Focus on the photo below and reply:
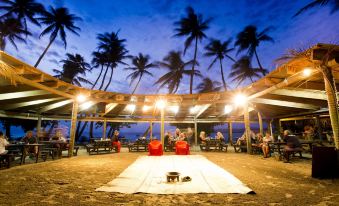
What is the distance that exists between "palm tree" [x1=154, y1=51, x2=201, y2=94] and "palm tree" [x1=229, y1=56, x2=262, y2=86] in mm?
5032

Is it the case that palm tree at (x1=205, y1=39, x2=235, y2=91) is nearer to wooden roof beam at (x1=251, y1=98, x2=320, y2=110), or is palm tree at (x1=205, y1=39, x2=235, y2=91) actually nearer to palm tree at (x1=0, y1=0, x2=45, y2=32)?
wooden roof beam at (x1=251, y1=98, x2=320, y2=110)

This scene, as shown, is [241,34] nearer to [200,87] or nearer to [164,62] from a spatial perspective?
[200,87]

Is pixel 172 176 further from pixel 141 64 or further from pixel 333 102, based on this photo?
pixel 141 64

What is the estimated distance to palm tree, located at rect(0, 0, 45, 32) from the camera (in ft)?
58.6

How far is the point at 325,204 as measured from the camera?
9.37 ft

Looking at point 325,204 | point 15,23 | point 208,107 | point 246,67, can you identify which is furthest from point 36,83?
point 246,67

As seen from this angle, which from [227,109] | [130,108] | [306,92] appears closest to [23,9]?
[130,108]

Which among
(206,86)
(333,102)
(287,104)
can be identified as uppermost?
(206,86)

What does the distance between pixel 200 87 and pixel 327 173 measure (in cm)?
2064

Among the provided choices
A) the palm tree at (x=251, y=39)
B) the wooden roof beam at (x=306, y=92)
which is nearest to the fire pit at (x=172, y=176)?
the wooden roof beam at (x=306, y=92)

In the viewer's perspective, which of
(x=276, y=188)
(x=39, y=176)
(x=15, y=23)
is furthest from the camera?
(x=15, y=23)

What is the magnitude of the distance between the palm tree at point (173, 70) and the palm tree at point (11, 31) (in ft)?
49.8

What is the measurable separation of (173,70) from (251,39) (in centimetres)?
985

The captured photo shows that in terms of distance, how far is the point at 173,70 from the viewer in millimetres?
23250
